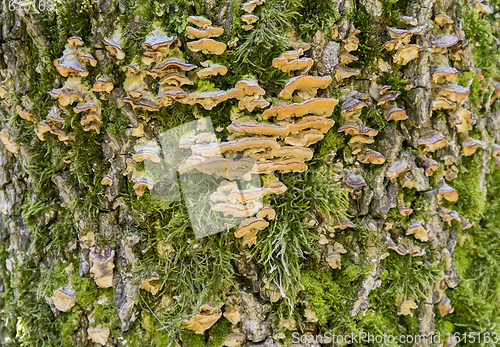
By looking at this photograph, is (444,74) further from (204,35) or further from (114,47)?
(114,47)

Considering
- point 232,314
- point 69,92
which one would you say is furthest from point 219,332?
point 69,92

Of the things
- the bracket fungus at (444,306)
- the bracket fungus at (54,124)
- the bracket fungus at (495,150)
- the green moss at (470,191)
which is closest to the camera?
the bracket fungus at (54,124)

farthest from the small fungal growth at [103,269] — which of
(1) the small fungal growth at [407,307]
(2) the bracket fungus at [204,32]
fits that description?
(1) the small fungal growth at [407,307]

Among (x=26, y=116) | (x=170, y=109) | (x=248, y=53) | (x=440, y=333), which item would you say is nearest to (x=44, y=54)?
(x=26, y=116)

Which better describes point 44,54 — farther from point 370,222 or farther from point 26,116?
point 370,222

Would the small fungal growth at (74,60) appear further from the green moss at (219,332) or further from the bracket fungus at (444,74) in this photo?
the bracket fungus at (444,74)

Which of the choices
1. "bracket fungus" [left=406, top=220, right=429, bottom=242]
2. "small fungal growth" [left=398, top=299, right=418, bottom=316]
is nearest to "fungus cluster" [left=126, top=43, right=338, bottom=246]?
"bracket fungus" [left=406, top=220, right=429, bottom=242]
